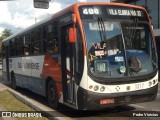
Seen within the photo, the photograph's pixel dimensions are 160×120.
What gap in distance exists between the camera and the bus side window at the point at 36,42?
517 inches

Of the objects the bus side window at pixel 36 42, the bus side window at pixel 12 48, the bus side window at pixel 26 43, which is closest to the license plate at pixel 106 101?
the bus side window at pixel 36 42

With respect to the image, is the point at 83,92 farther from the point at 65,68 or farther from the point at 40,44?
the point at 40,44

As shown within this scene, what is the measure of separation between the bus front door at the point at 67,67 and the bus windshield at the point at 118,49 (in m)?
0.74

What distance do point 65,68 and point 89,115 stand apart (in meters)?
1.62

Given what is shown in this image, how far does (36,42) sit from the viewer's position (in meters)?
13.6

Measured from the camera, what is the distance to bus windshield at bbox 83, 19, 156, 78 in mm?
9086

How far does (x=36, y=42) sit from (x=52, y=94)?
116 inches

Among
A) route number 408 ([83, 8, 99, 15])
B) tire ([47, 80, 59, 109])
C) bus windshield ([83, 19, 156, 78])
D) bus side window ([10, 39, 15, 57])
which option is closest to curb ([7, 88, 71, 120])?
tire ([47, 80, 59, 109])

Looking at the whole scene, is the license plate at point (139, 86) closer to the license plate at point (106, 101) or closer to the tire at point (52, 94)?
the license plate at point (106, 101)

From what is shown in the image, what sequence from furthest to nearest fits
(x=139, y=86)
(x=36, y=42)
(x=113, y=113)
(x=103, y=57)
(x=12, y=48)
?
1. (x=12, y=48)
2. (x=36, y=42)
3. (x=113, y=113)
4. (x=139, y=86)
5. (x=103, y=57)

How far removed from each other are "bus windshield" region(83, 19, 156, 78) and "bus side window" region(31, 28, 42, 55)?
14.0ft

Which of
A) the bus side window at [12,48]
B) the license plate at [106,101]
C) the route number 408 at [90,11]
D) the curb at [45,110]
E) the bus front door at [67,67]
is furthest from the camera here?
the bus side window at [12,48]

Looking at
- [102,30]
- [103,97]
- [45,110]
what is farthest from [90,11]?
[45,110]

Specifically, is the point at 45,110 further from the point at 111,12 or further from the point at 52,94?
the point at 111,12
